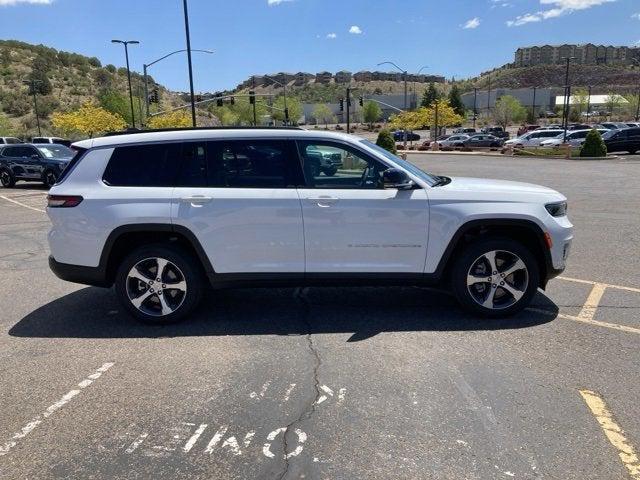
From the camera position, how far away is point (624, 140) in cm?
3450

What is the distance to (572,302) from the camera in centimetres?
574

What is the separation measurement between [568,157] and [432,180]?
30.7 m

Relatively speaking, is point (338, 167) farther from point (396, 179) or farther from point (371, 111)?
point (371, 111)

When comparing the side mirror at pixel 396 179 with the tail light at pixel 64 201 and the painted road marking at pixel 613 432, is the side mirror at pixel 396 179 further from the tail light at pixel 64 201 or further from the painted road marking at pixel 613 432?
the tail light at pixel 64 201

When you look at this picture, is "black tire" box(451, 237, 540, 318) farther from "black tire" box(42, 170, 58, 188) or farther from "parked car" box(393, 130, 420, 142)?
"parked car" box(393, 130, 420, 142)

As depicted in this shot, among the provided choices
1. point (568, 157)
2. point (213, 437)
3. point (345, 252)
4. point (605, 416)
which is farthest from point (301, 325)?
point (568, 157)

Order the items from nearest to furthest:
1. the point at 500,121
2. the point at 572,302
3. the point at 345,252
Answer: the point at 345,252
the point at 572,302
the point at 500,121

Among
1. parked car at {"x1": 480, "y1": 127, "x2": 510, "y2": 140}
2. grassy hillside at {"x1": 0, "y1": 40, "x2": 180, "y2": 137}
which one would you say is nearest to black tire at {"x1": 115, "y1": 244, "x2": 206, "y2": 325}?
parked car at {"x1": 480, "y1": 127, "x2": 510, "y2": 140}

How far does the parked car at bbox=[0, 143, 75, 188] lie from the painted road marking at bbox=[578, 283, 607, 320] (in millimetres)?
18345

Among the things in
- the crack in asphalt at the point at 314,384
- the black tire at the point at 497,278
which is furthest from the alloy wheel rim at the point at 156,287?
the black tire at the point at 497,278

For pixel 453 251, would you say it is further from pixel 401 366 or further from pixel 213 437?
pixel 213 437

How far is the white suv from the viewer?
4957 mm

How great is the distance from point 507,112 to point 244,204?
333 ft

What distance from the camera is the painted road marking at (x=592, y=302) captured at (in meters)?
5.32
